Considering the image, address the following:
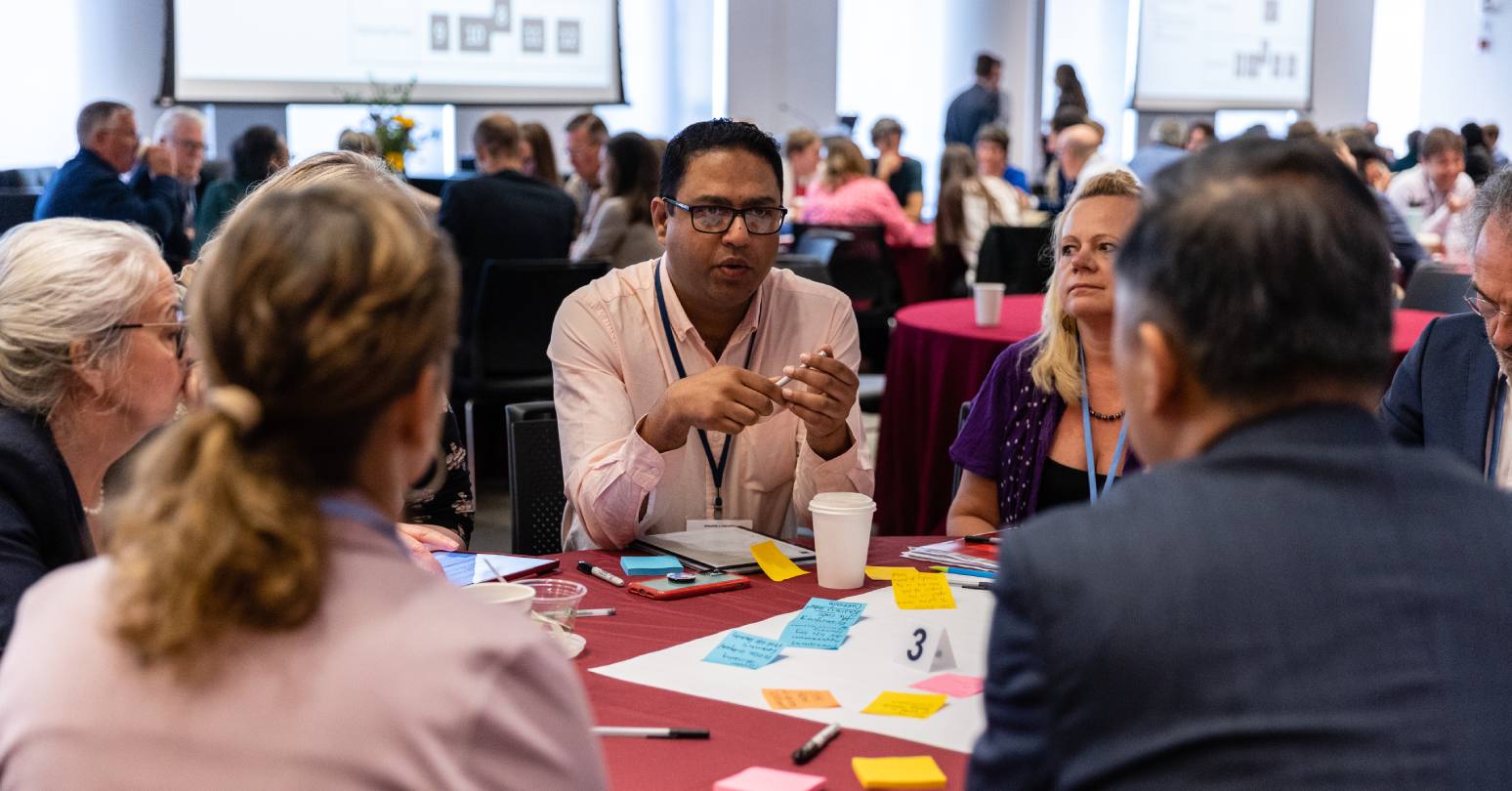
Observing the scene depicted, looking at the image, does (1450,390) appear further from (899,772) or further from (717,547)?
(899,772)

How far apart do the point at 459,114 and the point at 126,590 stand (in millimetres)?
9745

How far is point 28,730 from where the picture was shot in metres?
0.85

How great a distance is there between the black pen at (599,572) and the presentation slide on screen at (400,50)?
23.4 ft

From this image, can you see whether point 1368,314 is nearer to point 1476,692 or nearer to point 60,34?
point 1476,692

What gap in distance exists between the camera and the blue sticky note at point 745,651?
1572mm

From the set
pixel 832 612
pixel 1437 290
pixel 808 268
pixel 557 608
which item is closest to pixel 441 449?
pixel 557 608

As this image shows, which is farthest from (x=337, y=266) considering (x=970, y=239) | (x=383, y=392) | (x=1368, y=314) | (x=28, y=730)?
(x=970, y=239)

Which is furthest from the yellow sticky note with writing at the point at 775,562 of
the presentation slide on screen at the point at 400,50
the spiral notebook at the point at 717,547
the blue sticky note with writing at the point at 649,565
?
the presentation slide on screen at the point at 400,50

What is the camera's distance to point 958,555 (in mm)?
2035

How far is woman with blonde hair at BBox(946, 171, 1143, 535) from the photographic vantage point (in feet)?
7.73

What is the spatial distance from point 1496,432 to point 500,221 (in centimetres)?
418

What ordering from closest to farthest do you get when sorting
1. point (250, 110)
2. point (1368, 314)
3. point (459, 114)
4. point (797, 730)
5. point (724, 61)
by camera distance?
point (1368, 314) → point (797, 730) → point (250, 110) → point (459, 114) → point (724, 61)

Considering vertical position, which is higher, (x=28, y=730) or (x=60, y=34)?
(x=60, y=34)

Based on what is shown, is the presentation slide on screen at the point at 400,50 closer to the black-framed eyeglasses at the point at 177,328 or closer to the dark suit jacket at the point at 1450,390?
the black-framed eyeglasses at the point at 177,328
